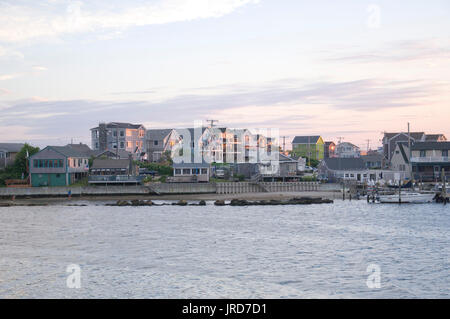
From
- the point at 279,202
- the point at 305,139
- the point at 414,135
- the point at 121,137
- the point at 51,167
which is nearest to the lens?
the point at 279,202

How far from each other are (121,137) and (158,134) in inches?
371

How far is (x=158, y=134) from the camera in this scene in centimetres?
12175

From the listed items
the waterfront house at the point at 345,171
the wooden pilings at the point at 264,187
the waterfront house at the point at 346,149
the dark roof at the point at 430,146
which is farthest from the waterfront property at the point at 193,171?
the waterfront house at the point at 346,149

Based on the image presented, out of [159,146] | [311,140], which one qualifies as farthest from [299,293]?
[311,140]

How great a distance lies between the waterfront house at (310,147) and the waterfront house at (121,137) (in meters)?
50.3

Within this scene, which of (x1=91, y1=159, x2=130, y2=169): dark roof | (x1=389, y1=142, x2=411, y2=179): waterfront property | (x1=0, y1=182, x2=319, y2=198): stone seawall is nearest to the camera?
(x1=0, y1=182, x2=319, y2=198): stone seawall

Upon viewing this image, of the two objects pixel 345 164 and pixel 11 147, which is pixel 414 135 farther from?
pixel 11 147

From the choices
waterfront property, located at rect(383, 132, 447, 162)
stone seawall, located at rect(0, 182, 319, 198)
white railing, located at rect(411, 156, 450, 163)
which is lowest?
stone seawall, located at rect(0, 182, 319, 198)

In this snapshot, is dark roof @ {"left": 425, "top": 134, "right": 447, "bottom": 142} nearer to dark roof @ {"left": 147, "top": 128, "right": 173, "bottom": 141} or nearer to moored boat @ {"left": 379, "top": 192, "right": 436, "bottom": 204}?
moored boat @ {"left": 379, "top": 192, "right": 436, "bottom": 204}

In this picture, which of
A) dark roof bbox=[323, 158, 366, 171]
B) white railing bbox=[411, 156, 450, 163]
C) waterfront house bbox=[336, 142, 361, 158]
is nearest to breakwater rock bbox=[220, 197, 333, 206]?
dark roof bbox=[323, 158, 366, 171]

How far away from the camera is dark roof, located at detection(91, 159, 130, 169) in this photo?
87.2 meters

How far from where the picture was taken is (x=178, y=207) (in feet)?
232

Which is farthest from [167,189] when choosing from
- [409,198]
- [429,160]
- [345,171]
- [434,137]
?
[434,137]

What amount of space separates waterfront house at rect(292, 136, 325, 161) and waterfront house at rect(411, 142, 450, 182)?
57.1m
